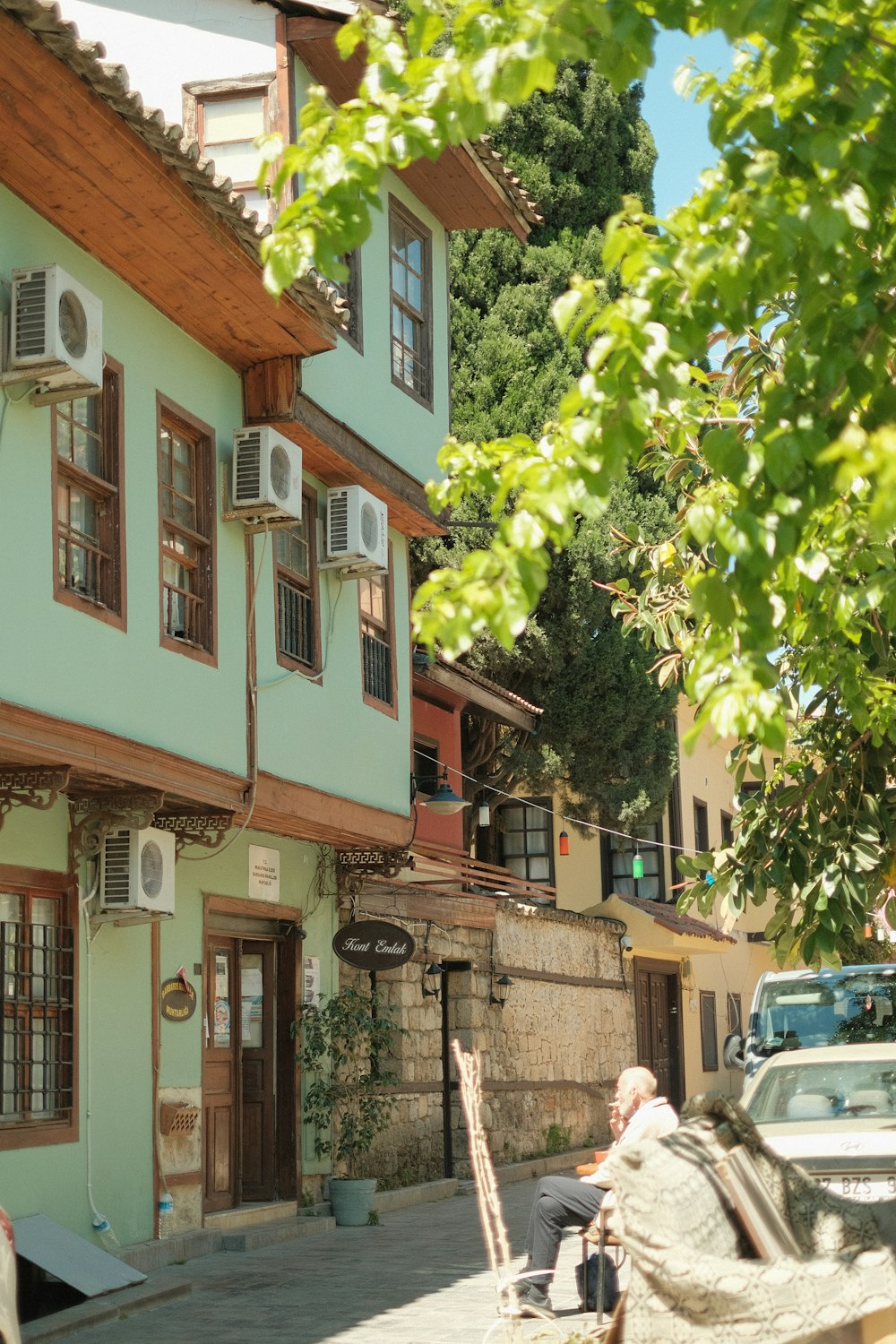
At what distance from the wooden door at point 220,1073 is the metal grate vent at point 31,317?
5.69m

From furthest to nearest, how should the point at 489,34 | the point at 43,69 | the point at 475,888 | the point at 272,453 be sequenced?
the point at 475,888 < the point at 272,453 < the point at 43,69 < the point at 489,34

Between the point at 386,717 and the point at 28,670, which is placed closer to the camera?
the point at 28,670

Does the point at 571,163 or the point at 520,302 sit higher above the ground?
the point at 571,163

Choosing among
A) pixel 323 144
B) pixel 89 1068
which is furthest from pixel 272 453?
pixel 323 144

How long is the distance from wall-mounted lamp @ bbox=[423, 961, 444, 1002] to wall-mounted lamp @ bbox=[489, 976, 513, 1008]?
147cm

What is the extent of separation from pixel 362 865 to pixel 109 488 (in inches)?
244

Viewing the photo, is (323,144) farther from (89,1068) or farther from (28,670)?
(89,1068)

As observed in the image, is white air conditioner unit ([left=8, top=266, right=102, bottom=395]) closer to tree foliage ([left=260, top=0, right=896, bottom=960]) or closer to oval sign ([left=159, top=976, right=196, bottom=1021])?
oval sign ([left=159, top=976, right=196, bottom=1021])

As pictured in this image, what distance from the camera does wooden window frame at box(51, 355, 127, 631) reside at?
10.7 m

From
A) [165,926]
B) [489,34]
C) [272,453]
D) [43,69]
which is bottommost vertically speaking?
[165,926]

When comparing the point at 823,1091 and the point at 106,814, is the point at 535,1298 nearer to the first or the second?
the point at 823,1091

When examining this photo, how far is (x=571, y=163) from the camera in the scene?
2411cm

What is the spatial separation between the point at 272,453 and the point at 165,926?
11.9 feet

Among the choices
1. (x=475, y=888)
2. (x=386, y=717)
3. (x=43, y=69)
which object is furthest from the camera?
(x=475, y=888)
